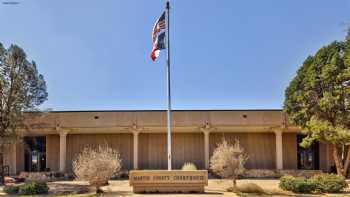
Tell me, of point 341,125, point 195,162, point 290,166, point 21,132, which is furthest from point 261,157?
point 21,132

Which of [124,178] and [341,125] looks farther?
[124,178]

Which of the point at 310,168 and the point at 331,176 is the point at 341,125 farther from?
the point at 310,168

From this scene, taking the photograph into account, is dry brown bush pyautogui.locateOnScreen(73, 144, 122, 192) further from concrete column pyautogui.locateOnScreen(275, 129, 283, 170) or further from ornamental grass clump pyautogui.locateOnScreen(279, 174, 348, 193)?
concrete column pyautogui.locateOnScreen(275, 129, 283, 170)

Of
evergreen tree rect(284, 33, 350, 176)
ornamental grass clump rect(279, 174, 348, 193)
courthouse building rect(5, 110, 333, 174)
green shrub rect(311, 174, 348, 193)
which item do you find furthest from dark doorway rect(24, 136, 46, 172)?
green shrub rect(311, 174, 348, 193)

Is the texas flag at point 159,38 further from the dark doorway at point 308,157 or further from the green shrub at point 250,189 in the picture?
→ the dark doorway at point 308,157

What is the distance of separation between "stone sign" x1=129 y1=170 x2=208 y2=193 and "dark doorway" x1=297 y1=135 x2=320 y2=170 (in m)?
17.4

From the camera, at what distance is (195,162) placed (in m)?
32.8

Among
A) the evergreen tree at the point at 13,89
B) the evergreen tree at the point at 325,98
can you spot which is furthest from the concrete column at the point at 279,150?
the evergreen tree at the point at 13,89

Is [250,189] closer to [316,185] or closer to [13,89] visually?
[316,185]

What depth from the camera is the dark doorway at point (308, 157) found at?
3319 centimetres

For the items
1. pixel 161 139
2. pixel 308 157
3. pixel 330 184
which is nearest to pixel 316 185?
pixel 330 184

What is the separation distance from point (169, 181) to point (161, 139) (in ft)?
47.2

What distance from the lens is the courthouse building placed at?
30109mm

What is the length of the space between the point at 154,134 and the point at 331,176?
52.9ft
